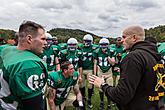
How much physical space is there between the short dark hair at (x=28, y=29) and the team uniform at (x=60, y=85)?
357 centimetres

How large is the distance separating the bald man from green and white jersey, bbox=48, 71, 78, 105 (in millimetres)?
2951

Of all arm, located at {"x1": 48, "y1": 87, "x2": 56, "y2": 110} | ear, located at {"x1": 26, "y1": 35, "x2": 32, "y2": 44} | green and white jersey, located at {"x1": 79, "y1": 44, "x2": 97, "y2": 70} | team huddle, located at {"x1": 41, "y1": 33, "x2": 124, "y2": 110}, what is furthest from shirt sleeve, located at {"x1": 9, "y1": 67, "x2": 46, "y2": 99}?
green and white jersey, located at {"x1": 79, "y1": 44, "x2": 97, "y2": 70}

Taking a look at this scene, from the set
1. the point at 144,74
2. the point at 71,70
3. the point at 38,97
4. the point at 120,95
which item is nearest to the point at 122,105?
the point at 120,95

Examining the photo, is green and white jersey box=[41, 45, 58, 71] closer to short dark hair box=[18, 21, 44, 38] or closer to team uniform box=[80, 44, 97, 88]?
team uniform box=[80, 44, 97, 88]

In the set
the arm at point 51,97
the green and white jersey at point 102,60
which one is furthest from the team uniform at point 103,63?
the arm at point 51,97

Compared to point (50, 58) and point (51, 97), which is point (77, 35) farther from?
point (51, 97)

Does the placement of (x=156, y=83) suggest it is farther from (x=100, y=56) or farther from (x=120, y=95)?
(x=100, y=56)

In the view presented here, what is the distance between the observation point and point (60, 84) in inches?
239

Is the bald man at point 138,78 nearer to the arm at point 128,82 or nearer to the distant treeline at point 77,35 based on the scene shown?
the arm at point 128,82

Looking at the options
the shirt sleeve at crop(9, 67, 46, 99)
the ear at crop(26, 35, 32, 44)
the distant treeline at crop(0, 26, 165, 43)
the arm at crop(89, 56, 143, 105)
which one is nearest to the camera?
the shirt sleeve at crop(9, 67, 46, 99)

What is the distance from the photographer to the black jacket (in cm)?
281

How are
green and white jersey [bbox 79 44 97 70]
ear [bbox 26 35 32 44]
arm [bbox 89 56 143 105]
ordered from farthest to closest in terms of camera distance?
green and white jersey [bbox 79 44 97 70] → arm [bbox 89 56 143 105] → ear [bbox 26 35 32 44]

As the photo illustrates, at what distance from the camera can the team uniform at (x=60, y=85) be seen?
19.7ft

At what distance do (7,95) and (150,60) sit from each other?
148 cm
